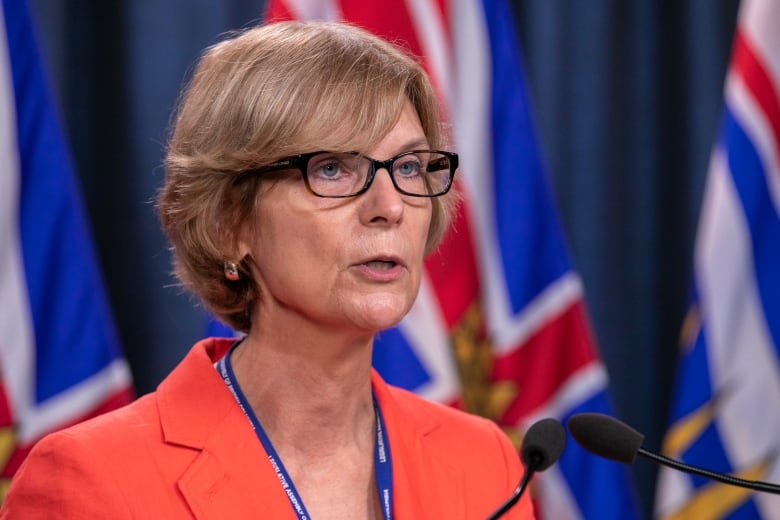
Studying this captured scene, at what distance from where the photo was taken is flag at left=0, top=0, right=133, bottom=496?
252 centimetres

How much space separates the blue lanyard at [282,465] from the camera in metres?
1.71

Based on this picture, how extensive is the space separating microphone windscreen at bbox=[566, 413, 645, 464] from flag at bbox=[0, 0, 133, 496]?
1409 mm

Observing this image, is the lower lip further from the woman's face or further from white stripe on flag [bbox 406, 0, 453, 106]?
white stripe on flag [bbox 406, 0, 453, 106]

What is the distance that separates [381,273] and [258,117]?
0.94 feet

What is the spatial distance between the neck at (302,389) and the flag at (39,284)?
0.89 meters

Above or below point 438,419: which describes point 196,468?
above

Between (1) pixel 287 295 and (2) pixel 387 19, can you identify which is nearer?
(1) pixel 287 295

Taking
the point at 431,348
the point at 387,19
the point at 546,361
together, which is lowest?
the point at 546,361

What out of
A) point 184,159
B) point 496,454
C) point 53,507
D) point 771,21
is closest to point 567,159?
point 771,21

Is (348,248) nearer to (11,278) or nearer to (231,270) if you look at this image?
(231,270)

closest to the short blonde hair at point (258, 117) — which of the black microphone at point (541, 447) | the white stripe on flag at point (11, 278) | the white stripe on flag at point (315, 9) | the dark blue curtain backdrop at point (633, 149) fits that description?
the black microphone at point (541, 447)

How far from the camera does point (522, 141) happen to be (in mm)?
2992

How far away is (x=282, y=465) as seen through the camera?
1.73 meters

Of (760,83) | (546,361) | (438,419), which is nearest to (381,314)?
(438,419)
